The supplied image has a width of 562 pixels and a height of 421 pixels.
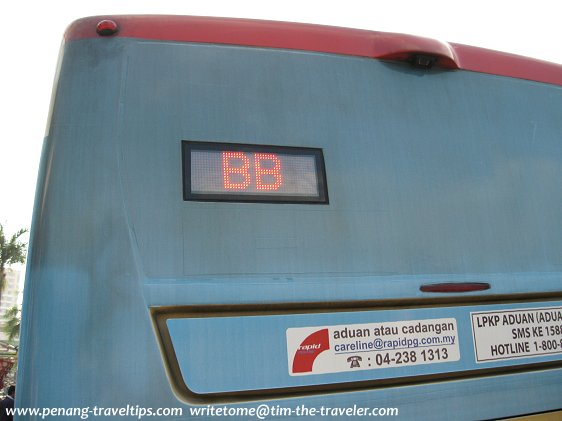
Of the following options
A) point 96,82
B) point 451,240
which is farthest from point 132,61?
point 451,240

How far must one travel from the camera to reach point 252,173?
2.13 metres

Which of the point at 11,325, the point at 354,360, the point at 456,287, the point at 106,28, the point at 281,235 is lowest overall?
the point at 354,360

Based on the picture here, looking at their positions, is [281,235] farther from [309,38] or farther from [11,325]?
[11,325]

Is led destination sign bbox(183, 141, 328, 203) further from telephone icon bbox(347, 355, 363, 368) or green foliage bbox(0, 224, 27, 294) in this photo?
green foliage bbox(0, 224, 27, 294)

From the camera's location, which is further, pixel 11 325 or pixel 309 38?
pixel 11 325

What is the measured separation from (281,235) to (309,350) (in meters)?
0.47

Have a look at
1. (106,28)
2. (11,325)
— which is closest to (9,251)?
(11,325)

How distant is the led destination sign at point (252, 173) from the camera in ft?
6.75

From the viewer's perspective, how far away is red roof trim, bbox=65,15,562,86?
89.4 inches

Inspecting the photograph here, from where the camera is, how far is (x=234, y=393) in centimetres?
180

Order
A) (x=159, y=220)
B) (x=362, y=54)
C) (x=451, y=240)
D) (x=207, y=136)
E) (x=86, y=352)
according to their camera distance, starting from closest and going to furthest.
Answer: (x=86, y=352), (x=159, y=220), (x=207, y=136), (x=451, y=240), (x=362, y=54)

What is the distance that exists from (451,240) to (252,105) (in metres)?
1.11

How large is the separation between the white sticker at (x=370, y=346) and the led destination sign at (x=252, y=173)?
566 millimetres

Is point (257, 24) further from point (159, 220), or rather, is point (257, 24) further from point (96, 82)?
point (159, 220)
